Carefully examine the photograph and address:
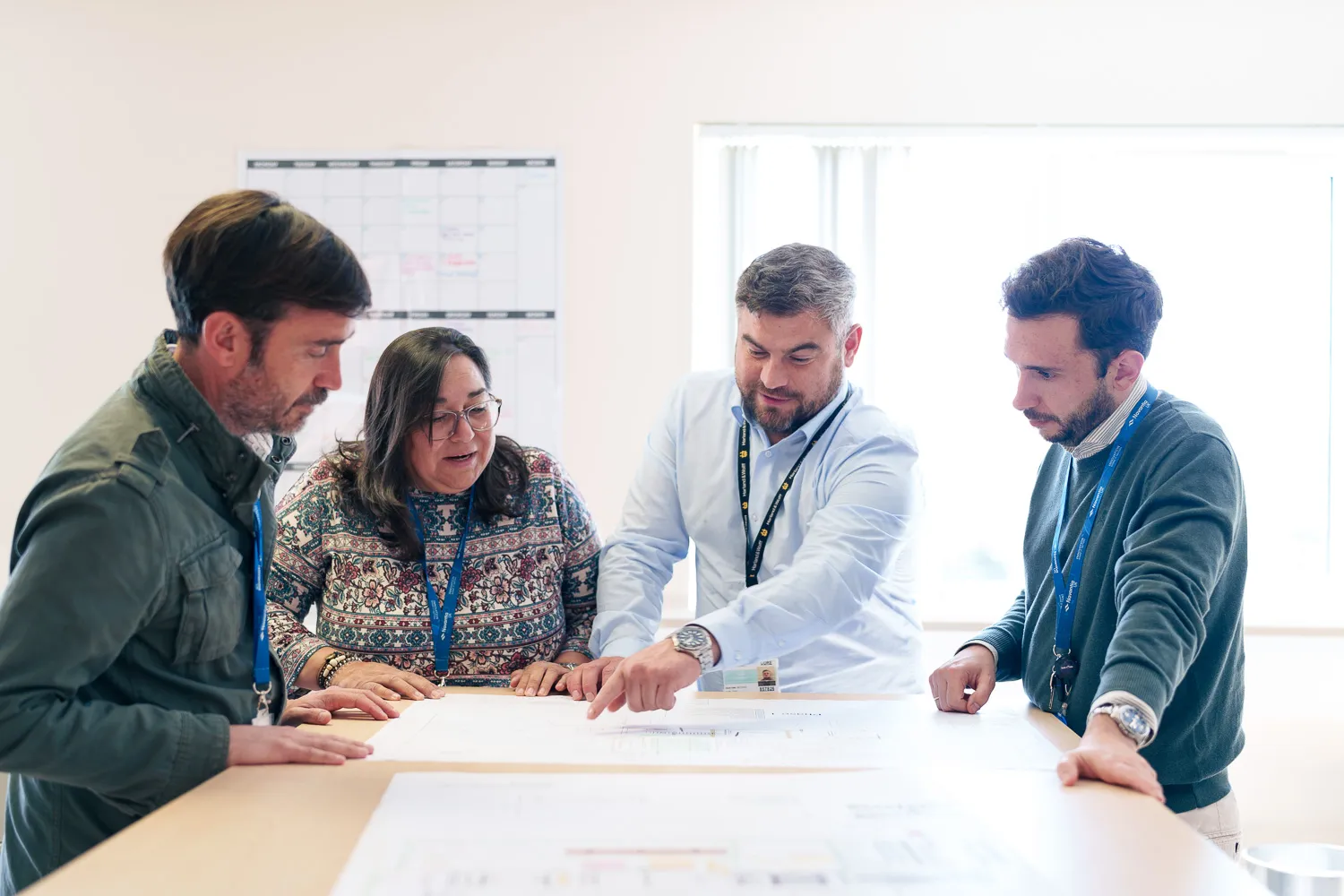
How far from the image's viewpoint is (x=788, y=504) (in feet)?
7.39

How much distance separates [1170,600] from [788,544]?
906 mm

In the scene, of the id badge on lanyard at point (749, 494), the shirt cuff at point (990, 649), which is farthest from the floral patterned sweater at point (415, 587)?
the shirt cuff at point (990, 649)

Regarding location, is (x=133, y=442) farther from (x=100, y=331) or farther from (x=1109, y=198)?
(x=1109, y=198)

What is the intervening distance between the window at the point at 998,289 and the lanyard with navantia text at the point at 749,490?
5.06 ft

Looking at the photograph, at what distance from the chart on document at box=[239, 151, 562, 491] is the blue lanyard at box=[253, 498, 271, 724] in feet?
7.38

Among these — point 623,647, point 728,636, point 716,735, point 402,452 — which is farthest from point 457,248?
point 716,735

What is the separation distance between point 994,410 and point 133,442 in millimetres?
3218

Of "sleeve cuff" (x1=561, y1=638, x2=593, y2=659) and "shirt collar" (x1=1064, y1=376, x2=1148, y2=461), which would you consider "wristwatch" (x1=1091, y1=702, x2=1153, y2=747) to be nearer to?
"shirt collar" (x1=1064, y1=376, x2=1148, y2=461)

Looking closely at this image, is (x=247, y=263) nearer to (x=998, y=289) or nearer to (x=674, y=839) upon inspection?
(x=674, y=839)

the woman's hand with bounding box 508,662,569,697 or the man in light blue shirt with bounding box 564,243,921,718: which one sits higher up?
the man in light blue shirt with bounding box 564,243,921,718

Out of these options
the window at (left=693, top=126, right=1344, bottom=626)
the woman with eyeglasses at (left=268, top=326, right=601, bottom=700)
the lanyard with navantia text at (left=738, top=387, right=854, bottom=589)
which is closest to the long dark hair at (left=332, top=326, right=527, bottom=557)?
the woman with eyeglasses at (left=268, top=326, right=601, bottom=700)

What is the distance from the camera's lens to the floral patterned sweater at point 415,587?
6.67ft

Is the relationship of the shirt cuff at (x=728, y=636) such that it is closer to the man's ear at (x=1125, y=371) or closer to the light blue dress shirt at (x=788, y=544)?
the light blue dress shirt at (x=788, y=544)

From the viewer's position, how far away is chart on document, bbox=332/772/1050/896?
1.01m
